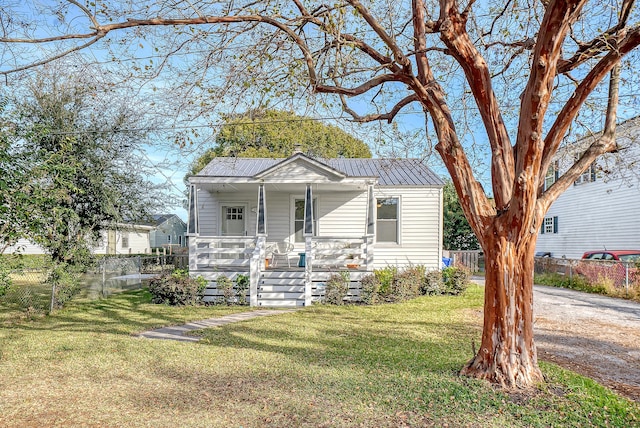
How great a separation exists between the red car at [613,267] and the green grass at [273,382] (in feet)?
26.4

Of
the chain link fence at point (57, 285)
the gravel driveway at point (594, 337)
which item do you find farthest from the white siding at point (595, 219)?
the chain link fence at point (57, 285)

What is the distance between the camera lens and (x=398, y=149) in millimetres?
7676

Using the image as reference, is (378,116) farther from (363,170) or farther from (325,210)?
(363,170)

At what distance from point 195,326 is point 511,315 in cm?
592

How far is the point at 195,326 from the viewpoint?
818 cm

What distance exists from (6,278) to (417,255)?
11.3 metres

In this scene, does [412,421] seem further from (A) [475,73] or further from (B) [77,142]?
A: (B) [77,142]

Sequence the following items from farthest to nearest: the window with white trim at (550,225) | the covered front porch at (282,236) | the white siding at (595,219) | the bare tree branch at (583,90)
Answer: the window with white trim at (550,225) < the white siding at (595,219) < the covered front porch at (282,236) < the bare tree branch at (583,90)

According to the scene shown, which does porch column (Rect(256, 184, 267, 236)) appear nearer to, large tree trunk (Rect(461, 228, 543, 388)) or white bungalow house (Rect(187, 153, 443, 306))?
white bungalow house (Rect(187, 153, 443, 306))

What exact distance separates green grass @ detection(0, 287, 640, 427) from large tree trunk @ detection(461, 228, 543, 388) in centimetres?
24

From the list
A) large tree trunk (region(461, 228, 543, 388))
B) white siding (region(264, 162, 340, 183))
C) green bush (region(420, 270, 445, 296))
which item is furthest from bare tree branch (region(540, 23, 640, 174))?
green bush (region(420, 270, 445, 296))

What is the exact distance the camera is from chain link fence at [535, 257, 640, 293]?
12.7 m

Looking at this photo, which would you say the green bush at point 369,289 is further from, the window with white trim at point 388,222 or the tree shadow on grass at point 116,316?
the window with white trim at point 388,222

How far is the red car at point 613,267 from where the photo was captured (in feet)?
42.0
